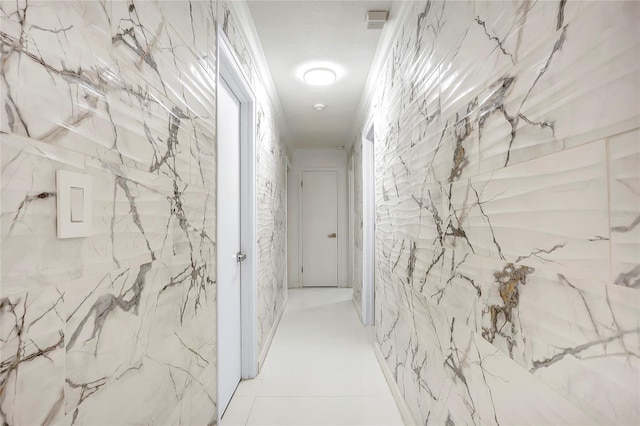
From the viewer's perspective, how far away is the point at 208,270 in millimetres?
1463

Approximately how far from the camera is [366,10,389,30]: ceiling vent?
2.05 m

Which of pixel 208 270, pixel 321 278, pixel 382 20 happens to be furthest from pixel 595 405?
pixel 321 278

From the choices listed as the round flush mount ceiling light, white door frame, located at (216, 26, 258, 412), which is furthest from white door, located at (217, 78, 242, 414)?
the round flush mount ceiling light

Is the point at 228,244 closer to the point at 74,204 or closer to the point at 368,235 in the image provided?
the point at 74,204

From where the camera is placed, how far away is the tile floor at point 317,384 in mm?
1982

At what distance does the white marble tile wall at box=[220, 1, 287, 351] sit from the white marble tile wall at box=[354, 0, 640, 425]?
1.19 m

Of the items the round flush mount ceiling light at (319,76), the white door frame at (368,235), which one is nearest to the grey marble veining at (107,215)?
the round flush mount ceiling light at (319,76)

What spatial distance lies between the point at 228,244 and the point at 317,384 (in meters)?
1.22

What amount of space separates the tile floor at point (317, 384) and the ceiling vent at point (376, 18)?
8.10 feet

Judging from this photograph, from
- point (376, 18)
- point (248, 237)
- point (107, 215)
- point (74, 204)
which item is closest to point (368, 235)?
point (248, 237)

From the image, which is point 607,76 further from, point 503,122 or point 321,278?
point 321,278

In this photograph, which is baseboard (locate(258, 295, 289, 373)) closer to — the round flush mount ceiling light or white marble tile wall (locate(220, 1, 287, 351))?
white marble tile wall (locate(220, 1, 287, 351))

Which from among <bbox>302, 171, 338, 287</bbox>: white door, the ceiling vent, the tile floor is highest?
the ceiling vent

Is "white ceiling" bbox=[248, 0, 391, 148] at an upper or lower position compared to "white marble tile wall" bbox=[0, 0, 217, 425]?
upper
